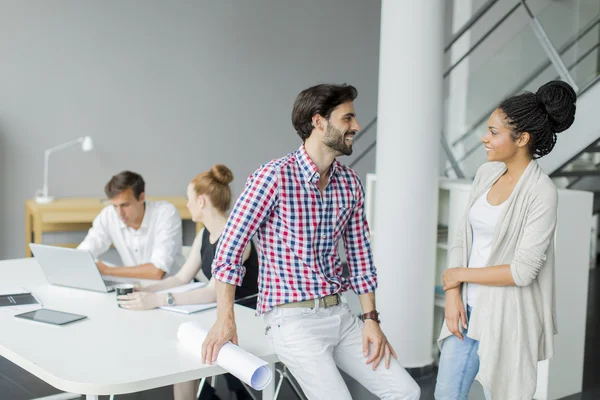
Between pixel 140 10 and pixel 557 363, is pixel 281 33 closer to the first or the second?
pixel 140 10

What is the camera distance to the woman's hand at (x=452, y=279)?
7.99 feet

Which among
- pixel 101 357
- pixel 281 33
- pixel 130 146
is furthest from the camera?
pixel 281 33

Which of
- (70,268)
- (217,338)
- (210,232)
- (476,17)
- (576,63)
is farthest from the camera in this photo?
(476,17)

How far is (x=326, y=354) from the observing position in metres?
2.21

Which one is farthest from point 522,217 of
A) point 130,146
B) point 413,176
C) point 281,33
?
point 281,33

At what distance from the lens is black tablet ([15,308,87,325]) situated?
8.53 feet

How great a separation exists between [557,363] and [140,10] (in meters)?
4.68

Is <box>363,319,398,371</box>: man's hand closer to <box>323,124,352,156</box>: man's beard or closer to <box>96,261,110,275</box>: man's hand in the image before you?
<box>323,124,352,156</box>: man's beard

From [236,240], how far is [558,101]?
111 cm

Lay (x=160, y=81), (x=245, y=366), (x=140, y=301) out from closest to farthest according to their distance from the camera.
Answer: (x=245, y=366) < (x=140, y=301) < (x=160, y=81)

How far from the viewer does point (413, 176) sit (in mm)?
3971

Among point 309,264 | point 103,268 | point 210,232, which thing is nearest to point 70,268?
point 103,268

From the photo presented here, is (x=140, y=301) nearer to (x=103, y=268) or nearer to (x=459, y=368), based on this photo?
(x=103, y=268)

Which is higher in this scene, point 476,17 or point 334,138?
point 476,17
